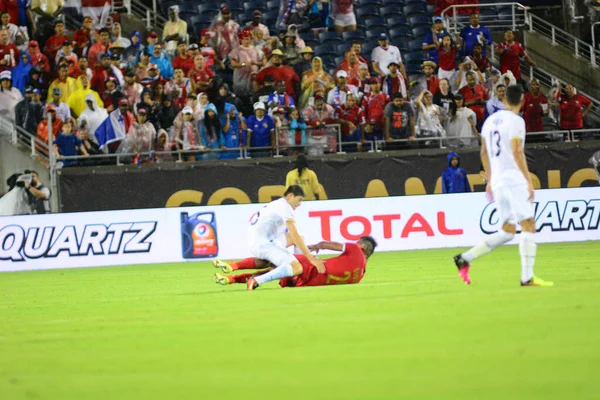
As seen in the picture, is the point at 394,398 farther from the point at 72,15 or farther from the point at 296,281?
the point at 72,15

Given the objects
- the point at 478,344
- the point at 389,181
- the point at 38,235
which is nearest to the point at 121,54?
the point at 38,235

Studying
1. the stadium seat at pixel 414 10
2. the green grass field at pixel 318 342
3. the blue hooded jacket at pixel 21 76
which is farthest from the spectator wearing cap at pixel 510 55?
the green grass field at pixel 318 342

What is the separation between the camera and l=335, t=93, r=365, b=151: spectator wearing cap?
25156 millimetres

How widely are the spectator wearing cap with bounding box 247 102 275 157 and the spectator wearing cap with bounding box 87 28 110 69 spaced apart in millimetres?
4031

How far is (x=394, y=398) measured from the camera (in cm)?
555

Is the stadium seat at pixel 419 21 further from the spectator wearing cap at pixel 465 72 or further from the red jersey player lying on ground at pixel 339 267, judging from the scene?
the red jersey player lying on ground at pixel 339 267

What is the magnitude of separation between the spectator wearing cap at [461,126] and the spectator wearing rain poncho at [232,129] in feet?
16.2

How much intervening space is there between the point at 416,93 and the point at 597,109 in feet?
18.4

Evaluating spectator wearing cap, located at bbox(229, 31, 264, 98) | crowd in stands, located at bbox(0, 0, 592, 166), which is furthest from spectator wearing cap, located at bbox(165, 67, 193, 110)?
spectator wearing cap, located at bbox(229, 31, 264, 98)

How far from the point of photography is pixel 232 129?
24.8m

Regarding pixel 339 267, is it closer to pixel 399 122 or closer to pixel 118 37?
pixel 399 122

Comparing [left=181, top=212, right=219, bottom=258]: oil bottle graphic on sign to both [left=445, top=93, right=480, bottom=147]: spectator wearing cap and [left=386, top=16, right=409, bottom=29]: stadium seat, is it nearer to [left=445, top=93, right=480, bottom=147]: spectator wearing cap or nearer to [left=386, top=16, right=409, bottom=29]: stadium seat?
[left=445, top=93, right=480, bottom=147]: spectator wearing cap

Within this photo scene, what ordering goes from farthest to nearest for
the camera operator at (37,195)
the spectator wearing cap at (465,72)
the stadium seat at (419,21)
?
the stadium seat at (419,21), the spectator wearing cap at (465,72), the camera operator at (37,195)

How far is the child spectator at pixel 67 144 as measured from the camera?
952 inches
